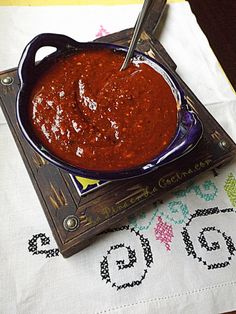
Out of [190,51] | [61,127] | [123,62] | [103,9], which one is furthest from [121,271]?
[103,9]

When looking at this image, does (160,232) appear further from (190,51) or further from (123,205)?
(190,51)

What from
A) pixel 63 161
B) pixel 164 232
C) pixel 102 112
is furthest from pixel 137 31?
pixel 164 232

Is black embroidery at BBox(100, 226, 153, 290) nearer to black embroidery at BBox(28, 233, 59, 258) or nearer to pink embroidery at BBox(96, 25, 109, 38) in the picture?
black embroidery at BBox(28, 233, 59, 258)

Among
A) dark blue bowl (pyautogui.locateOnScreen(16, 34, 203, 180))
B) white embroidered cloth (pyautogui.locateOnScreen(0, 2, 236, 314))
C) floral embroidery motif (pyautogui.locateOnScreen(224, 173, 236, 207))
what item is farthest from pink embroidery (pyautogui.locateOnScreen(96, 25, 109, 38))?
floral embroidery motif (pyautogui.locateOnScreen(224, 173, 236, 207))

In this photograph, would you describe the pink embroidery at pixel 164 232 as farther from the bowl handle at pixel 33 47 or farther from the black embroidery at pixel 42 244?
the bowl handle at pixel 33 47

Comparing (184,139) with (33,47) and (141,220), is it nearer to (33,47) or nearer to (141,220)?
(141,220)

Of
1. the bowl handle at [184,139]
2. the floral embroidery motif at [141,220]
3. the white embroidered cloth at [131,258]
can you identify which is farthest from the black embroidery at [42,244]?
the bowl handle at [184,139]
